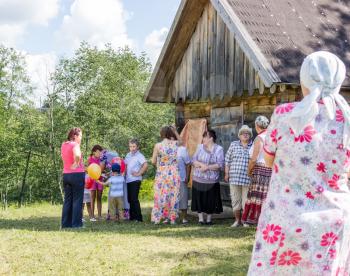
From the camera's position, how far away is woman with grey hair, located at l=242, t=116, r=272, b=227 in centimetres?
874

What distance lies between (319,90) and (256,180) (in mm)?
5854

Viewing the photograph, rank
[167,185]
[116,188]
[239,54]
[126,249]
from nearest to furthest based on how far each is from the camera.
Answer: [126,249] < [167,185] < [116,188] < [239,54]

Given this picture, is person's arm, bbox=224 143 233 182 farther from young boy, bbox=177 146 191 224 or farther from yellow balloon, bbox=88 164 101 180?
yellow balloon, bbox=88 164 101 180

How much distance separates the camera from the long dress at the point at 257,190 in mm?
8898

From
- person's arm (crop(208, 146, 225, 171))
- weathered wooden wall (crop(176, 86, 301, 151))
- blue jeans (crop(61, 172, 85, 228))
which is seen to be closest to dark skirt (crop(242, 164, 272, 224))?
person's arm (crop(208, 146, 225, 171))

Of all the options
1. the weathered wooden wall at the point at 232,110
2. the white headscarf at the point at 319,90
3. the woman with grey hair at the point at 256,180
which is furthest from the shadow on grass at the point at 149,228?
the white headscarf at the point at 319,90

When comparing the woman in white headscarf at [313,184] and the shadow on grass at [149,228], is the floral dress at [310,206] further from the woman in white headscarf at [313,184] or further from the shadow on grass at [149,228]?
the shadow on grass at [149,228]

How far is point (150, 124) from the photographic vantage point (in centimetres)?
3672

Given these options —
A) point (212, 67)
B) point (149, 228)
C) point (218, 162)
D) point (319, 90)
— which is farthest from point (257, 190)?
point (319, 90)

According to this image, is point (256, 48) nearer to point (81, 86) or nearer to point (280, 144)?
Answer: point (280, 144)

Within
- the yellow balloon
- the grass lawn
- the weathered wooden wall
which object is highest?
the weathered wooden wall

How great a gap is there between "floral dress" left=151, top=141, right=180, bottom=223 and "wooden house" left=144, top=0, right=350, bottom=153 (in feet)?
6.08

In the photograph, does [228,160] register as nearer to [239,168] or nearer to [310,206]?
[239,168]

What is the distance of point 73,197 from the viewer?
9711mm
